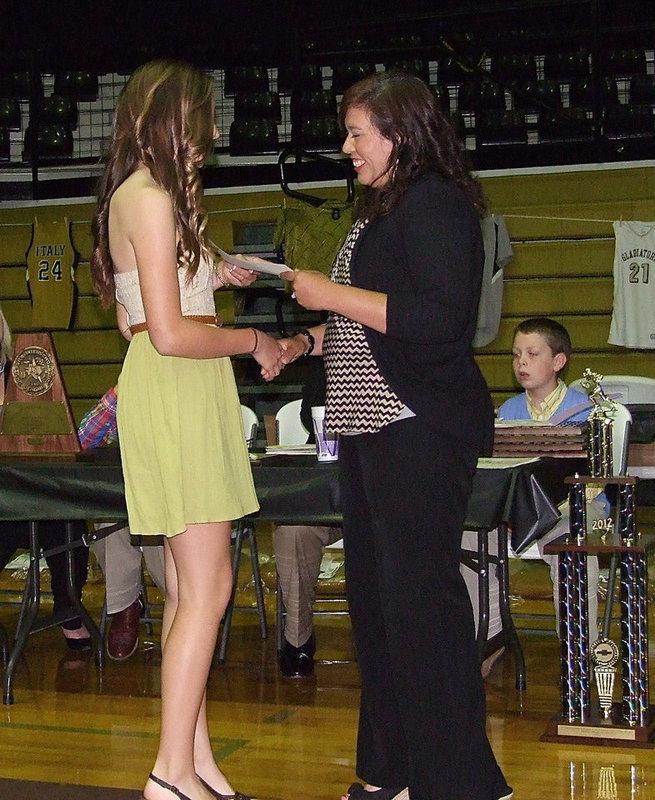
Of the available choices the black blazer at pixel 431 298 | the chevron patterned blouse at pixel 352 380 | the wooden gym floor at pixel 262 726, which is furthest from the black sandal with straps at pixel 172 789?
the black blazer at pixel 431 298

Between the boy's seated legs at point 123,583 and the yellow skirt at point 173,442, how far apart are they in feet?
5.83

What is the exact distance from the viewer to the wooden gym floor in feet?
7.97

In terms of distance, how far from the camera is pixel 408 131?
1961 millimetres

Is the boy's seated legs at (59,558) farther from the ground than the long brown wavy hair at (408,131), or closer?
closer

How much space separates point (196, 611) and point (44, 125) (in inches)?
325

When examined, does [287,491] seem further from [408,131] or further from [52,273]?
[52,273]

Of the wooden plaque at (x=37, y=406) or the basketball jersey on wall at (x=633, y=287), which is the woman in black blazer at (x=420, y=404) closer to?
the wooden plaque at (x=37, y=406)

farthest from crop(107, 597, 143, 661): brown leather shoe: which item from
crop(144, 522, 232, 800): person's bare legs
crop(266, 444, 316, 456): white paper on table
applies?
crop(144, 522, 232, 800): person's bare legs

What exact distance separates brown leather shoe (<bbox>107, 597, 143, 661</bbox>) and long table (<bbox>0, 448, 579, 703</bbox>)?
1.46 feet

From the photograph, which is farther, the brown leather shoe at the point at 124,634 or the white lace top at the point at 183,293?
the brown leather shoe at the point at 124,634

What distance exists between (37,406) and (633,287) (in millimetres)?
5475

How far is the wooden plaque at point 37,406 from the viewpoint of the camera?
3297mm

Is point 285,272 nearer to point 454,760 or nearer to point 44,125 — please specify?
point 454,760

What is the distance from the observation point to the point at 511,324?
27.5 ft
